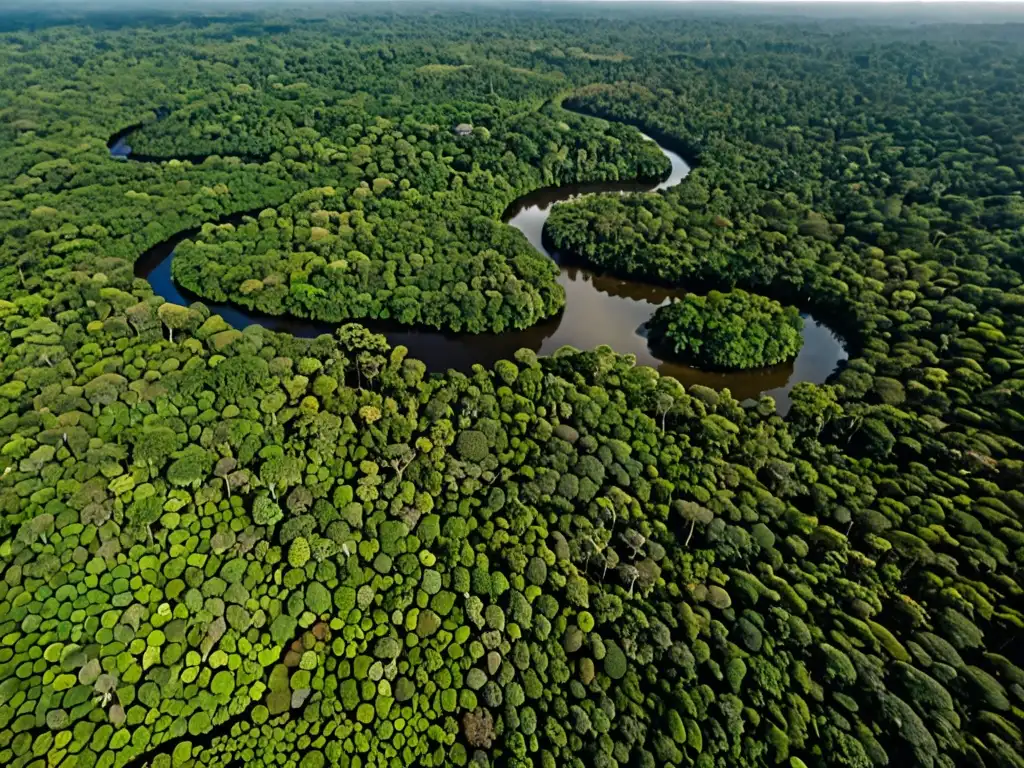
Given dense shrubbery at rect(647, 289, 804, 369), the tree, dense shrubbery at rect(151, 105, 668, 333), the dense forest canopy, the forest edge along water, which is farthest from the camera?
dense shrubbery at rect(151, 105, 668, 333)

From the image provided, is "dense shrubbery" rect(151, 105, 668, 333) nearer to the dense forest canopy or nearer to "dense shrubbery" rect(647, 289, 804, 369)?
the dense forest canopy

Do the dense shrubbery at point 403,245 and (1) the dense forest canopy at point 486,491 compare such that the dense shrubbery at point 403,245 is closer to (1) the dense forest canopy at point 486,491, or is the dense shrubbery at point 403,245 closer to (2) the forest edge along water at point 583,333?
(1) the dense forest canopy at point 486,491

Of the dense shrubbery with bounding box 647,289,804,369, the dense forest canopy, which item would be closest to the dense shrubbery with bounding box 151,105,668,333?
the dense forest canopy

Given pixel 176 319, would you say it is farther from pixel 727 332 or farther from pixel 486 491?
pixel 727 332

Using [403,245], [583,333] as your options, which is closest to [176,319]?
[403,245]

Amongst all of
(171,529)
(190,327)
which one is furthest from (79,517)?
(190,327)

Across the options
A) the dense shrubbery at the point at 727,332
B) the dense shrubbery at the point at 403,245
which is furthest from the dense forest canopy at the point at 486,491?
the dense shrubbery at the point at 727,332
